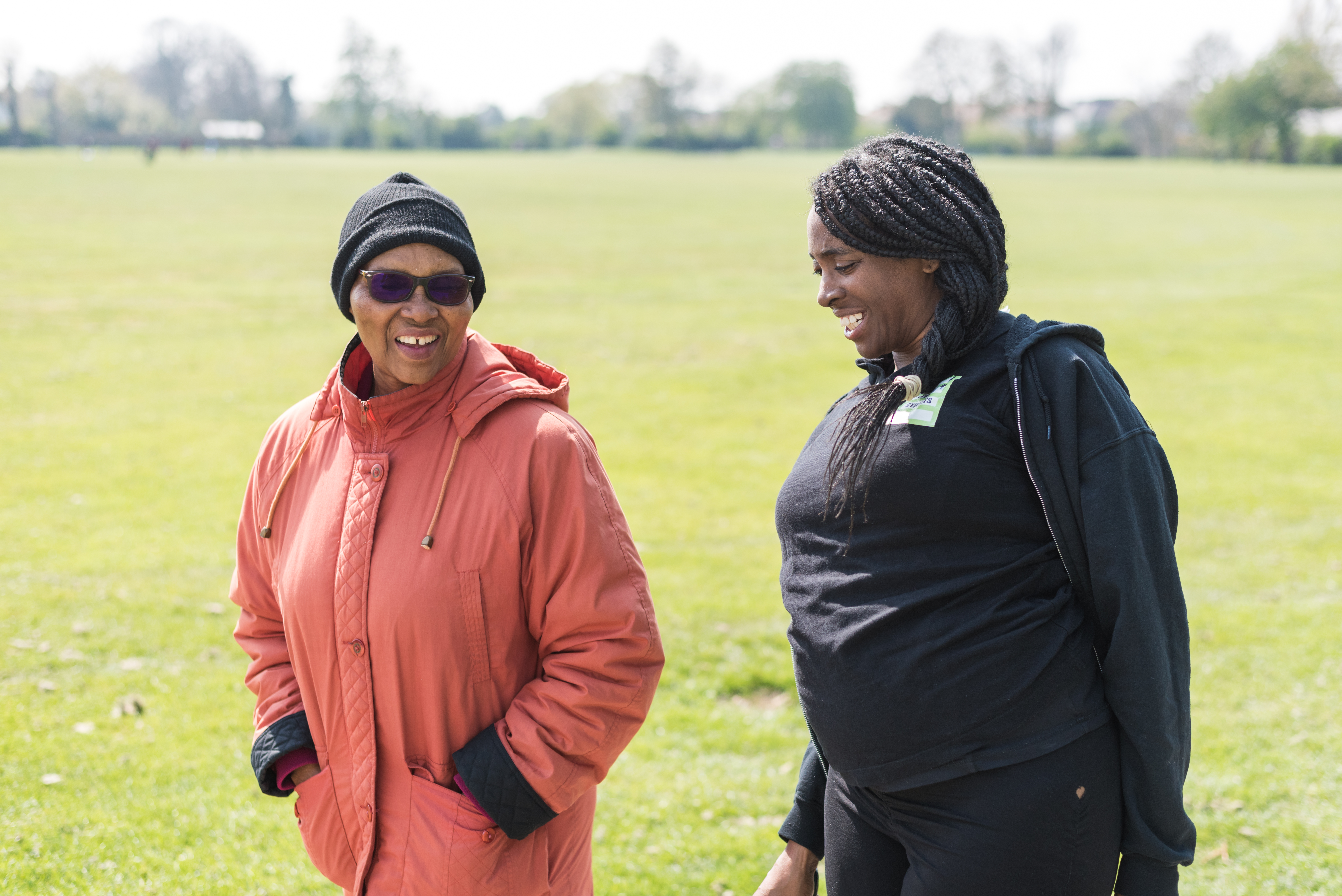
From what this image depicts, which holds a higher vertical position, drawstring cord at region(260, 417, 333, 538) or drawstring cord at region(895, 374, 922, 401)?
drawstring cord at region(895, 374, 922, 401)

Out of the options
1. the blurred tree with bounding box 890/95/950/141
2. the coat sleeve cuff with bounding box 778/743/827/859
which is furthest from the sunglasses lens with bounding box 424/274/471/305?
the blurred tree with bounding box 890/95/950/141

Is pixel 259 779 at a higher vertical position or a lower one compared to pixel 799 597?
lower

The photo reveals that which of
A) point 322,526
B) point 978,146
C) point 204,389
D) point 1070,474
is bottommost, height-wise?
point 204,389

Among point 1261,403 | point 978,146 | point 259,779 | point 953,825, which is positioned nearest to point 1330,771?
point 953,825

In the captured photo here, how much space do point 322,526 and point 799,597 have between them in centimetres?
115

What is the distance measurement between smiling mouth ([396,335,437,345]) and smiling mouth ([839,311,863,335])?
3.19 feet

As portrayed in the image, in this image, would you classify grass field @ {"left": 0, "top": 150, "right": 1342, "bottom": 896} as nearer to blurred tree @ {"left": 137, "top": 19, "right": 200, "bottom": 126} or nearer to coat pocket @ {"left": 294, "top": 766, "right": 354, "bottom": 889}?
coat pocket @ {"left": 294, "top": 766, "right": 354, "bottom": 889}

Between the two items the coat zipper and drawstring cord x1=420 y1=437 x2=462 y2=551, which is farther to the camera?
the coat zipper

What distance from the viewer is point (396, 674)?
2.34m

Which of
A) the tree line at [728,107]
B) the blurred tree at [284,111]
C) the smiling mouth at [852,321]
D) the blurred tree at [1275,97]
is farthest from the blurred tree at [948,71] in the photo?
the smiling mouth at [852,321]

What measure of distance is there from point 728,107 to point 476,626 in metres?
155

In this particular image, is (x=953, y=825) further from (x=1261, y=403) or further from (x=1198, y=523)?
(x=1261, y=403)

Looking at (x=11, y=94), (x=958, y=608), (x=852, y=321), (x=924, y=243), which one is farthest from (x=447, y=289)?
(x=11, y=94)

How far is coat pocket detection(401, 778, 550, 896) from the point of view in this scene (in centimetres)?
233
